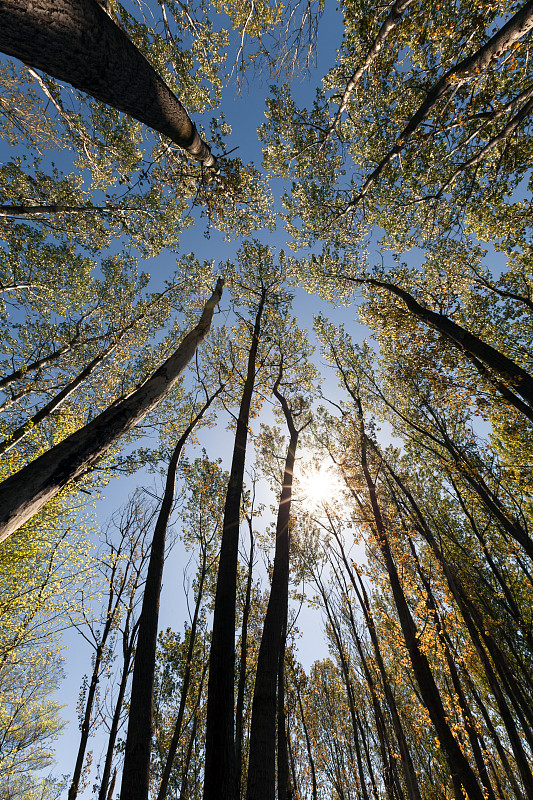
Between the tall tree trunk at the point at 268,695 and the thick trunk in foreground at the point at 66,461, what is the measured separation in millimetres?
4135

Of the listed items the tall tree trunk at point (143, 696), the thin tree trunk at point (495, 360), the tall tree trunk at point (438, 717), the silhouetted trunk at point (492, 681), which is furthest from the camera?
the silhouetted trunk at point (492, 681)

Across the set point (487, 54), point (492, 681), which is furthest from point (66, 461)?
point (492, 681)

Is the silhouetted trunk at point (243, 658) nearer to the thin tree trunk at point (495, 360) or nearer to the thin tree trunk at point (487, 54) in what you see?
the thin tree trunk at point (495, 360)

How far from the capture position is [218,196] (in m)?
5.51

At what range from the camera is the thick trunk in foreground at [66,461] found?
1.90m

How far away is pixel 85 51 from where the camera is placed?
2.00 meters

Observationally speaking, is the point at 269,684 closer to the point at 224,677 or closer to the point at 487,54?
the point at 224,677

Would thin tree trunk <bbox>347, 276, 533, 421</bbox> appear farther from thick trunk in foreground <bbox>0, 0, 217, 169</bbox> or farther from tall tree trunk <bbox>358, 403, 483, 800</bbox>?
thick trunk in foreground <bbox>0, 0, 217, 169</bbox>

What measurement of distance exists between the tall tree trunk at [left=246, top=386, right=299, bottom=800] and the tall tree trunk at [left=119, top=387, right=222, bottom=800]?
1815 mm

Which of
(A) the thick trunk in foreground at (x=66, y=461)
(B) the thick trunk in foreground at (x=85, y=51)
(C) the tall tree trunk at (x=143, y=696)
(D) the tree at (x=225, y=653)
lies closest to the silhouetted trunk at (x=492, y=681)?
(D) the tree at (x=225, y=653)

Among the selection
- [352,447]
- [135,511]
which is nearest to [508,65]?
[352,447]

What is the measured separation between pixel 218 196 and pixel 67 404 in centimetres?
1065

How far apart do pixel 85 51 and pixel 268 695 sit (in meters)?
7.11

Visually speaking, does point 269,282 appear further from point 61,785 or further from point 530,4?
point 61,785
